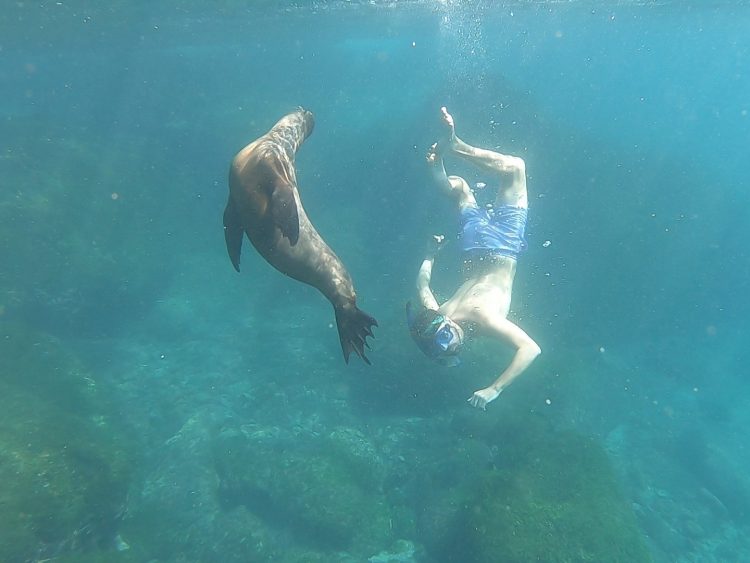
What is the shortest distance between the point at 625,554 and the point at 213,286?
16189 mm

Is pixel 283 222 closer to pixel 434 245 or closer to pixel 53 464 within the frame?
pixel 434 245

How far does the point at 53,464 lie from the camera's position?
30.8 ft

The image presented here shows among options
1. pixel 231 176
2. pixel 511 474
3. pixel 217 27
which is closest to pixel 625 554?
pixel 511 474

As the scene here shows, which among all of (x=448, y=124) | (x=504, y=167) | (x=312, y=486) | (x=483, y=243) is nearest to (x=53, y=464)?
(x=312, y=486)

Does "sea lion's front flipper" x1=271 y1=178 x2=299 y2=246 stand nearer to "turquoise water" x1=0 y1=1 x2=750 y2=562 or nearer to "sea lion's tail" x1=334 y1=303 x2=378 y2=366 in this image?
"sea lion's tail" x1=334 y1=303 x2=378 y2=366

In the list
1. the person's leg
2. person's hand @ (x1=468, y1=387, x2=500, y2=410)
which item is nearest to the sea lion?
person's hand @ (x1=468, y1=387, x2=500, y2=410)

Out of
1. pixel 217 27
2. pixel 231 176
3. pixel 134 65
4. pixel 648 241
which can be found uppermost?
pixel 231 176

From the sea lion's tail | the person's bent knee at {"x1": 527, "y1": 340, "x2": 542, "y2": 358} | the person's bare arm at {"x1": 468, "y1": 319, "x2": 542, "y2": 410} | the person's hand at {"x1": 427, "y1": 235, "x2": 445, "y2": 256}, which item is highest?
the sea lion's tail

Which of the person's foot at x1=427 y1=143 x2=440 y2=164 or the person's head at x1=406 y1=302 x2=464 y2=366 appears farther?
the person's foot at x1=427 y1=143 x2=440 y2=164

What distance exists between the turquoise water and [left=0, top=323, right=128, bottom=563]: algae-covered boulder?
0.17 ft

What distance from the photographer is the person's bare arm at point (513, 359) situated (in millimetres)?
5969

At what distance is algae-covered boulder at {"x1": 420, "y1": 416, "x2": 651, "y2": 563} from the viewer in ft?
29.3

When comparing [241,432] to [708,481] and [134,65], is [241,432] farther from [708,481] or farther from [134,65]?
[134,65]

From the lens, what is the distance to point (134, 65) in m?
55.0
